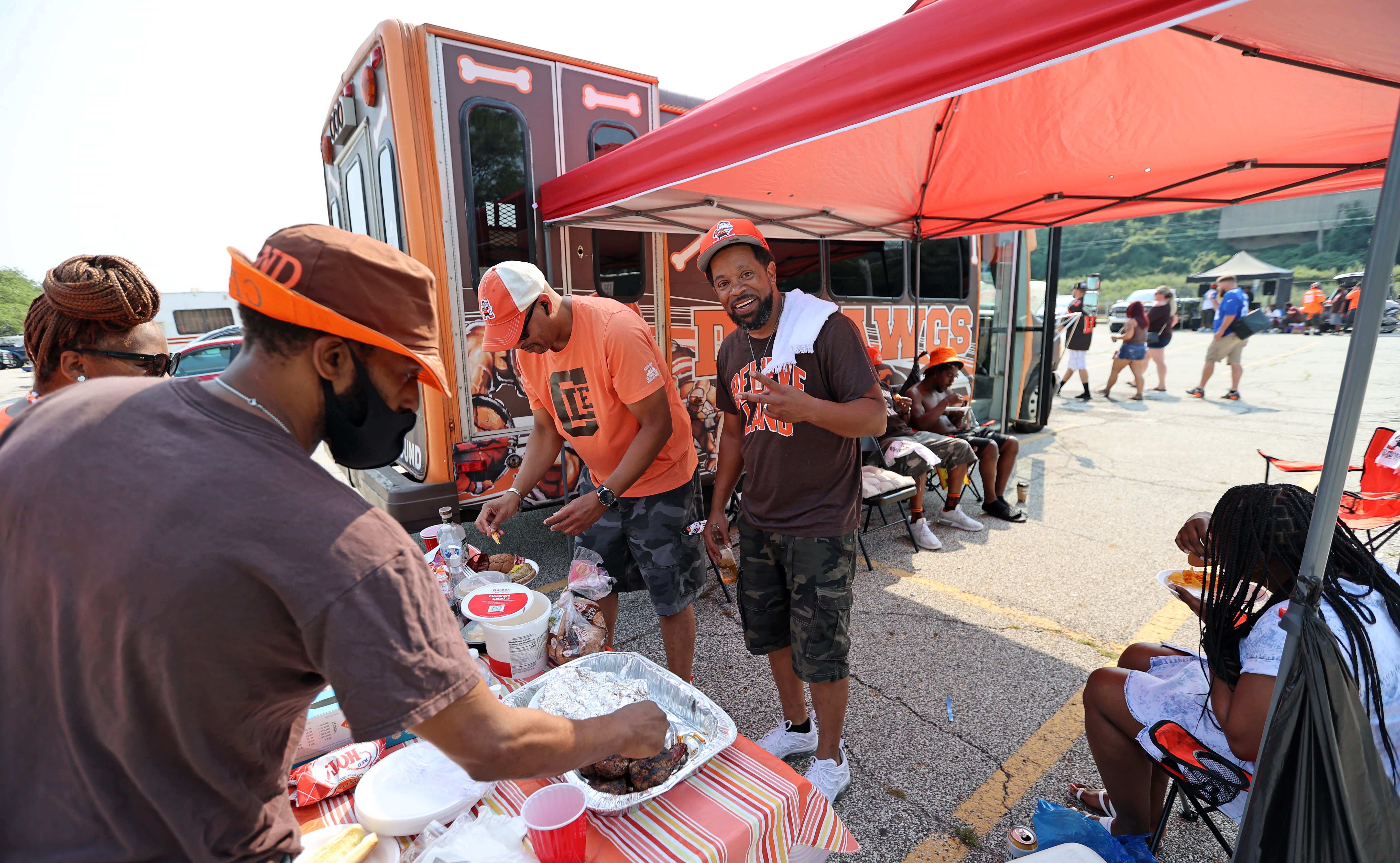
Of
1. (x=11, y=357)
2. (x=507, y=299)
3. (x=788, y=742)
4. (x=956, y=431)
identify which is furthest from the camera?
(x=11, y=357)

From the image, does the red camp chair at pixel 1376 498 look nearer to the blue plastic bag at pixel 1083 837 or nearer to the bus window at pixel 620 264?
the blue plastic bag at pixel 1083 837

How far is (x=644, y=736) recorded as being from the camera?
125 centimetres

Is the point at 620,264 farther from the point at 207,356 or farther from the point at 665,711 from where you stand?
the point at 207,356

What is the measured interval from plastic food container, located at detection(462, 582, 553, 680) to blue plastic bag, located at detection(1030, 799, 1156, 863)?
1582 millimetres

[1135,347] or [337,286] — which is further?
[1135,347]

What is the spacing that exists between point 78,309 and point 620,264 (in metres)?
2.88

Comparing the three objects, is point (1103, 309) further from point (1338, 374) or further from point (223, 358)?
point (223, 358)

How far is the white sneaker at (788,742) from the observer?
2.60m

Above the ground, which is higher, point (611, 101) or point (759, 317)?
point (611, 101)

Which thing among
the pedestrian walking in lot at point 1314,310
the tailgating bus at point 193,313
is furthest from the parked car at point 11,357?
the pedestrian walking in lot at point 1314,310

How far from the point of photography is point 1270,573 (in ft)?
5.50

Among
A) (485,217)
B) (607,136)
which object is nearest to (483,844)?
(485,217)

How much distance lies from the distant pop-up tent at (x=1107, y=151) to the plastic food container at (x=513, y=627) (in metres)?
1.90

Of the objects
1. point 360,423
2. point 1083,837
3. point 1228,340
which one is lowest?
point 1083,837
